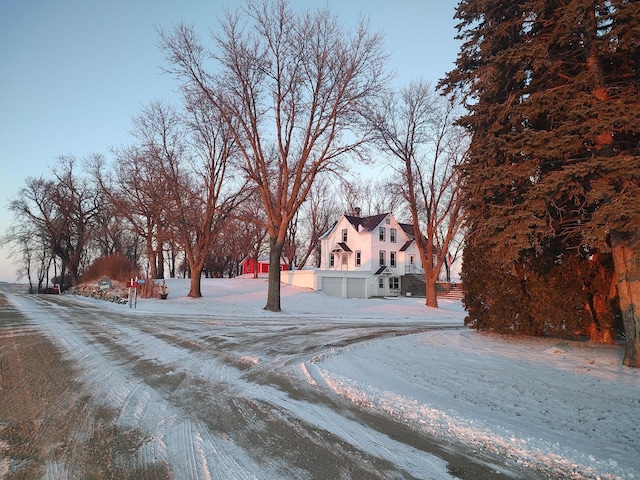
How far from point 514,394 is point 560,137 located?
4.60 meters

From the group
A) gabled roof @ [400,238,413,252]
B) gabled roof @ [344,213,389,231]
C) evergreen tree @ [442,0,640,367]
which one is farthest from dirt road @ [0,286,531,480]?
gabled roof @ [400,238,413,252]

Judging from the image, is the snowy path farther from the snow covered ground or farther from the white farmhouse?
the white farmhouse

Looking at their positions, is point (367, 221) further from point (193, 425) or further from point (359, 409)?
point (193, 425)

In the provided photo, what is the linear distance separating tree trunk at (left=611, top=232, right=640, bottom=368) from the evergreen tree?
2 cm

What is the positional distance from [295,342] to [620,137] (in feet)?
25.7

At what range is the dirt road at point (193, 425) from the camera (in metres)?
3.18

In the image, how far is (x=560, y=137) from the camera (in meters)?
7.10

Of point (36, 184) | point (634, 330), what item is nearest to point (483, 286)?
point (634, 330)

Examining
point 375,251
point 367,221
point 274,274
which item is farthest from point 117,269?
point 367,221

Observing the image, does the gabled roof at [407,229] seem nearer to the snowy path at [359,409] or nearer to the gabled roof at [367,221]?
the gabled roof at [367,221]

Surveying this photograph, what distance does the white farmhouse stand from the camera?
4406 centimetres

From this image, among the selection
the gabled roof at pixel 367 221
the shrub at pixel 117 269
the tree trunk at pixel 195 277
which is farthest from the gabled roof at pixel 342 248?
the shrub at pixel 117 269

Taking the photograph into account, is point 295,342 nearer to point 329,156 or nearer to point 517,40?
point 517,40

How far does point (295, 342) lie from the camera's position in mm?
9461
